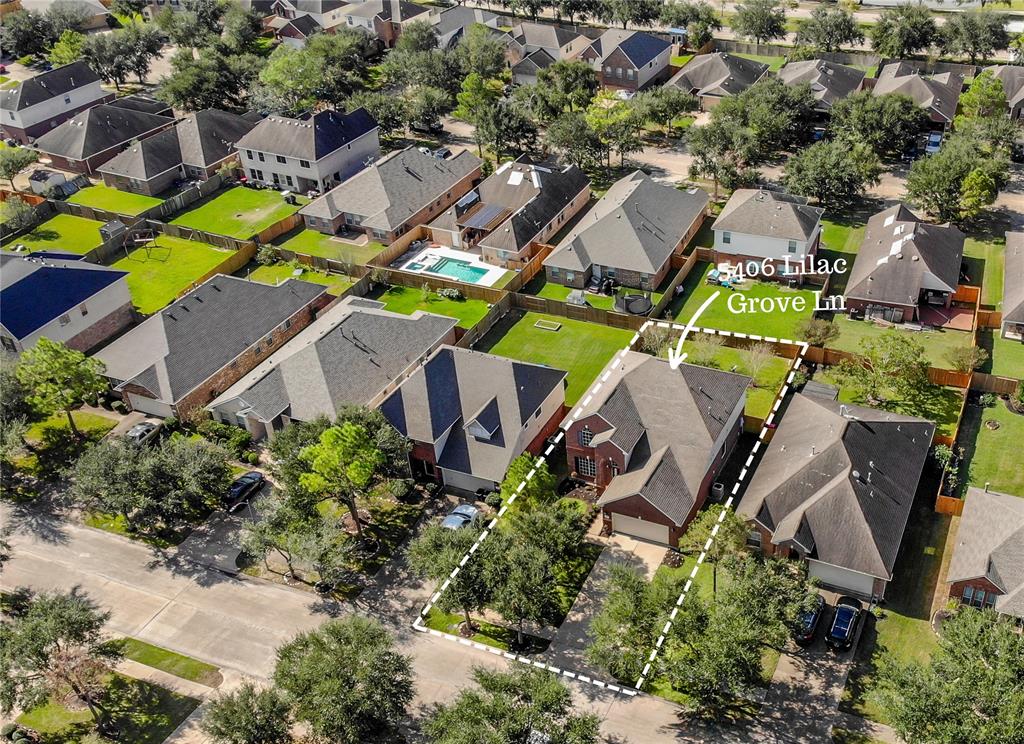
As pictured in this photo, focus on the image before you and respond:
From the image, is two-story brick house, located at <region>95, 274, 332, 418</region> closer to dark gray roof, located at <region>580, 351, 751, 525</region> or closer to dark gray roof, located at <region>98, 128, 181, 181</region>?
dark gray roof, located at <region>580, 351, 751, 525</region>

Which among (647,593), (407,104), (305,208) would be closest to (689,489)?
(647,593)

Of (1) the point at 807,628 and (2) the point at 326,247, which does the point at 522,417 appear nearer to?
(1) the point at 807,628

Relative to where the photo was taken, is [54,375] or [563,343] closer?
[54,375]

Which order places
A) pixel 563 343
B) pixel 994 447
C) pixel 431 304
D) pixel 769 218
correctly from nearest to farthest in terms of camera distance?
1. pixel 994 447
2. pixel 563 343
3. pixel 769 218
4. pixel 431 304

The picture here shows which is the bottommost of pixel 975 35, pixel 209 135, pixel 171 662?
pixel 171 662

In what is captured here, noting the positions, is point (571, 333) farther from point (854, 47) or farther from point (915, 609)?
point (854, 47)

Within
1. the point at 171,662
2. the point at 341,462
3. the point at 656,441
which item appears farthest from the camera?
the point at 656,441

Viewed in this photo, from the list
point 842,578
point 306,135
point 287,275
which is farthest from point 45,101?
point 842,578
